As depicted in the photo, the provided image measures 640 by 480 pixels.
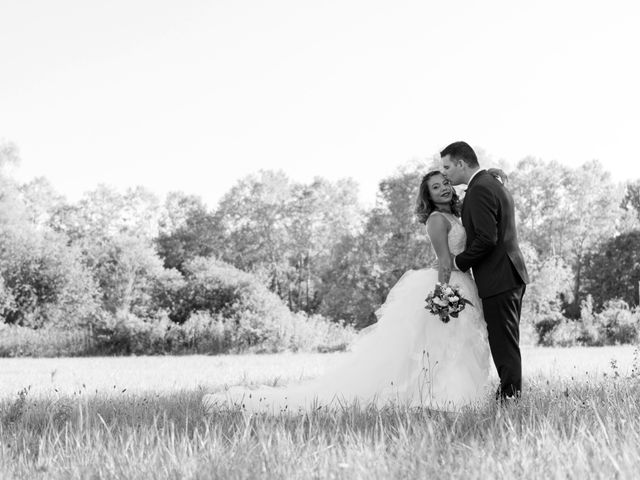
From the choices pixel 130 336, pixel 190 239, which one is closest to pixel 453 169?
pixel 130 336

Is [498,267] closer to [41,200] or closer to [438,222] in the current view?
[438,222]

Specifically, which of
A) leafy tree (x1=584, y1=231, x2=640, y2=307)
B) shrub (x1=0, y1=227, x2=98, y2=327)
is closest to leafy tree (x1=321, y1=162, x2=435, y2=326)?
shrub (x1=0, y1=227, x2=98, y2=327)

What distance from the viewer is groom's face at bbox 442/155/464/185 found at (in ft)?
20.2

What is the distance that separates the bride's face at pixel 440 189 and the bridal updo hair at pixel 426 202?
31mm

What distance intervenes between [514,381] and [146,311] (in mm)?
19185

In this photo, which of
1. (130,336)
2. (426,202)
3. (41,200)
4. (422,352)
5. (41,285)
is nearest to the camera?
(422,352)

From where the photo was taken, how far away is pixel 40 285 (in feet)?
87.5

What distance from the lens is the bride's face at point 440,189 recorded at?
20.7 feet

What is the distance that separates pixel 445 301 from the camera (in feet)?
19.2

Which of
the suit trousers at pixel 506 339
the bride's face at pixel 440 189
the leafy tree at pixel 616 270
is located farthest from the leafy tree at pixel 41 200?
the suit trousers at pixel 506 339

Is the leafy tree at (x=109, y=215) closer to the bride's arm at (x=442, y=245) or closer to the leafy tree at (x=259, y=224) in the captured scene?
the leafy tree at (x=259, y=224)

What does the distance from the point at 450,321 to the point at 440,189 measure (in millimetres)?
1151

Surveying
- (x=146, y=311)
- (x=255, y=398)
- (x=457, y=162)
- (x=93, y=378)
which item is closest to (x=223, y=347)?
(x=146, y=311)

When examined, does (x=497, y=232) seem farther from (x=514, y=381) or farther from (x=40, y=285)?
(x=40, y=285)
